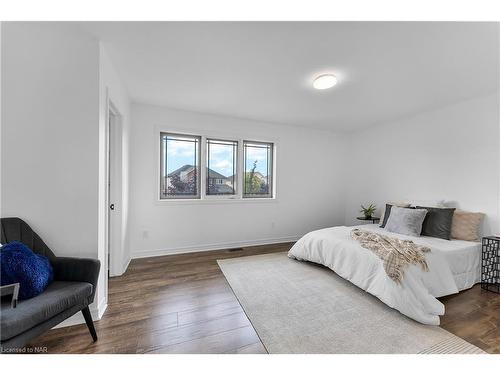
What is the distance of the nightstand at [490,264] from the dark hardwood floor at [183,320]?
18cm

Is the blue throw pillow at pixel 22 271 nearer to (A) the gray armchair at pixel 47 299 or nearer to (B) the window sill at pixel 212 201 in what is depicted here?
(A) the gray armchair at pixel 47 299

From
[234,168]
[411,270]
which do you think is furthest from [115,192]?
[411,270]

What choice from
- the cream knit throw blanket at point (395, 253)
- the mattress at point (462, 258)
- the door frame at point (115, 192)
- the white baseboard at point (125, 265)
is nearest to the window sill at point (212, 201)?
the door frame at point (115, 192)

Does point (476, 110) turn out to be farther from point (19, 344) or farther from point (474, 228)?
point (19, 344)

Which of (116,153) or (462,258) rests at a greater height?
(116,153)

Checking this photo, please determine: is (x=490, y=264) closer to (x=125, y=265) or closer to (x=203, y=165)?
(x=203, y=165)

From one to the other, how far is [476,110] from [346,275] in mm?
2901

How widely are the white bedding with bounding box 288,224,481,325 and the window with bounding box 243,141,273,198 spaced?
5.10ft

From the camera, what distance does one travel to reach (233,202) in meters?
3.96

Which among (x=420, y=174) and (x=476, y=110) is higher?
(x=476, y=110)

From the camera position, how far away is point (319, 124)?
170 inches

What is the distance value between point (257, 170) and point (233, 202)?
2.74 feet
